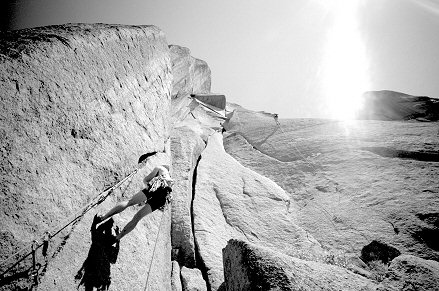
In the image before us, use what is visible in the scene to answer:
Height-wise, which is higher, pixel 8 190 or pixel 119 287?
pixel 8 190

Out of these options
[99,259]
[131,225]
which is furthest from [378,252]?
[99,259]

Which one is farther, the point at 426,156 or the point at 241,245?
the point at 426,156

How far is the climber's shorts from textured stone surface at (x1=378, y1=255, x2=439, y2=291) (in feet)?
15.8

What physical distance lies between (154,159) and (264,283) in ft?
17.5

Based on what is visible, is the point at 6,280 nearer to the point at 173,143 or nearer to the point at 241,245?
the point at 241,245

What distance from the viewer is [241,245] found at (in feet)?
17.2

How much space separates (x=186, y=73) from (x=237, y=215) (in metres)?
19.3

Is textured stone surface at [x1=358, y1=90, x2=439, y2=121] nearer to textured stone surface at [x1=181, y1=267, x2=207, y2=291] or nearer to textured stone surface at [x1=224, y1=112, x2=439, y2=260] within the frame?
textured stone surface at [x1=224, y1=112, x2=439, y2=260]

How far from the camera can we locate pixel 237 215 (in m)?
9.26

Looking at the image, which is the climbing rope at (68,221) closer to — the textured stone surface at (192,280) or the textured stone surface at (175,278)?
the textured stone surface at (175,278)

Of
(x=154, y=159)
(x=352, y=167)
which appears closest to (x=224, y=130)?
(x=352, y=167)

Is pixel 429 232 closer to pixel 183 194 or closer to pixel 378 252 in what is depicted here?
pixel 378 252

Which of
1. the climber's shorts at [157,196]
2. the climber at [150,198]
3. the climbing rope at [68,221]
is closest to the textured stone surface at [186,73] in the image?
the climbing rope at [68,221]

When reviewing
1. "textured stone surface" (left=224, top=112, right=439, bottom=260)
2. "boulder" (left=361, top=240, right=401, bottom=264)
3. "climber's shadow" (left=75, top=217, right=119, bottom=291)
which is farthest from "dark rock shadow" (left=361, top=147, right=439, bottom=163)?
"climber's shadow" (left=75, top=217, right=119, bottom=291)
